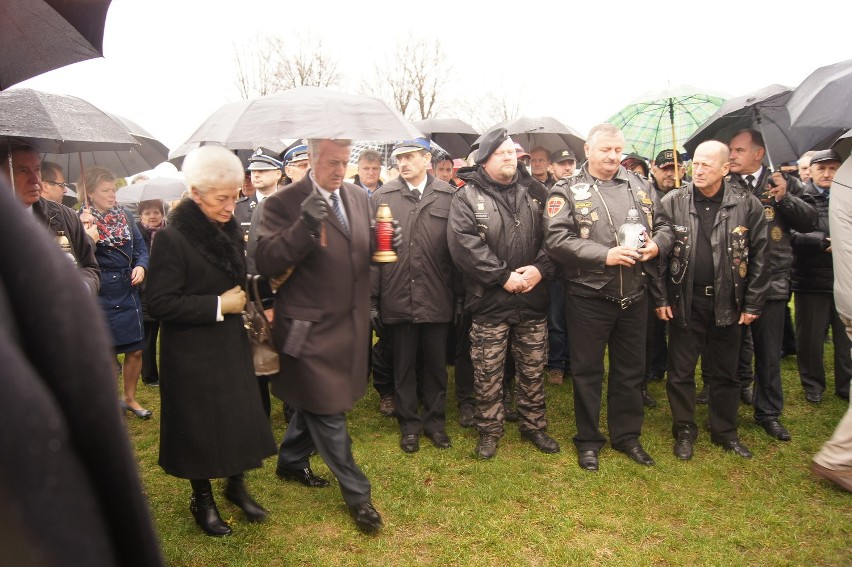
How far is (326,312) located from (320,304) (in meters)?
0.06

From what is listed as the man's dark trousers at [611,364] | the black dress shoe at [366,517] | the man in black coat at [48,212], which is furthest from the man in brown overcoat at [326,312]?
the man's dark trousers at [611,364]

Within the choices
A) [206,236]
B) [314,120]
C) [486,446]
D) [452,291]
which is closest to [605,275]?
[452,291]

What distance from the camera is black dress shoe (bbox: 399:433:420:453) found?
15.7 feet

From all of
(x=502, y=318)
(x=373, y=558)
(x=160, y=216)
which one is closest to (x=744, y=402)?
(x=502, y=318)

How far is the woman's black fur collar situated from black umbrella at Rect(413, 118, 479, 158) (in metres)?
6.97

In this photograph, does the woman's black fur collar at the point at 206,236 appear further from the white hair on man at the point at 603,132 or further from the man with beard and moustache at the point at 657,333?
the man with beard and moustache at the point at 657,333

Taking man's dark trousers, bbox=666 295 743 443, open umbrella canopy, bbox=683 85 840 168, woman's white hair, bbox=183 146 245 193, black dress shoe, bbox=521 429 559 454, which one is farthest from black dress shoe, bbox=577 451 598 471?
woman's white hair, bbox=183 146 245 193

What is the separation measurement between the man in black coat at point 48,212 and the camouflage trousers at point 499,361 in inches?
105

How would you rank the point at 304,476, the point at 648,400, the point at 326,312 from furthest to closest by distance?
the point at 648,400
the point at 304,476
the point at 326,312

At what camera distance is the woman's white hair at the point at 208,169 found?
3244 mm

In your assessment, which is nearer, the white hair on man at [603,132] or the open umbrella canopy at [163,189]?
the white hair on man at [603,132]

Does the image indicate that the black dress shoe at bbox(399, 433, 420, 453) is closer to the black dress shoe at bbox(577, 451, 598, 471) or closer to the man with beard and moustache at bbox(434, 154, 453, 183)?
the black dress shoe at bbox(577, 451, 598, 471)

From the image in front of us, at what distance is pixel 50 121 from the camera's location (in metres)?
3.46

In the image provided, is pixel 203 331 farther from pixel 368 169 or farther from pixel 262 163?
pixel 368 169
